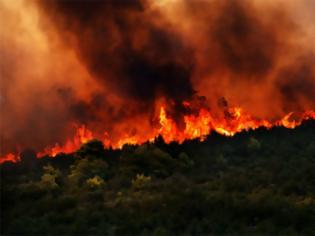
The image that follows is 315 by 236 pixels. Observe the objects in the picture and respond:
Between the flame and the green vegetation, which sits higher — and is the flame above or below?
above

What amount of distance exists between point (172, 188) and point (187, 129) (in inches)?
630

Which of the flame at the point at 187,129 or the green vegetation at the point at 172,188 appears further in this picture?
the flame at the point at 187,129

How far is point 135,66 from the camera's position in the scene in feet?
164

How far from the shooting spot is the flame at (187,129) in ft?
145

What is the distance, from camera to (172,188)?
2897 cm

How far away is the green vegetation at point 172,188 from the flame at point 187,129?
50.9 inches

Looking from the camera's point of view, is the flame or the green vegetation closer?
the green vegetation

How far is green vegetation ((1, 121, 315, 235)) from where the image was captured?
76.4ft

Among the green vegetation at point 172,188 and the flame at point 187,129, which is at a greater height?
the flame at point 187,129

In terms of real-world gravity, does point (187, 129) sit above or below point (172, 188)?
above

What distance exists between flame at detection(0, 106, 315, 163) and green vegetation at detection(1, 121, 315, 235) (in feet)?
4.24

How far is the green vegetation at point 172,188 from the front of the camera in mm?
23297

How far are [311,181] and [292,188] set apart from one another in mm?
1817

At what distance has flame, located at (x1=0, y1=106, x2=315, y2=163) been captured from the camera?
44.3 metres
